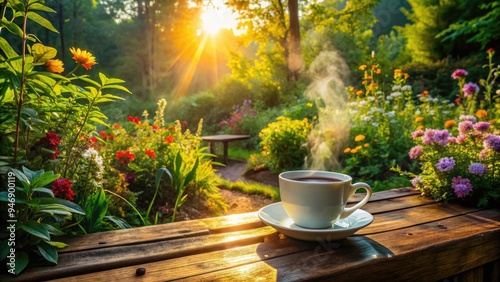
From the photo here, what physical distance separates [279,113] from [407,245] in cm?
868

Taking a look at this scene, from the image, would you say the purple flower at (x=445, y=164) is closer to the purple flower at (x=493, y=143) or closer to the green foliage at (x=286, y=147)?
the purple flower at (x=493, y=143)

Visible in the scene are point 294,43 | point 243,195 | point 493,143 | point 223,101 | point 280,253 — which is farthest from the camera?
point 223,101

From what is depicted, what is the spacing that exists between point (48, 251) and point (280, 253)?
0.56 metres

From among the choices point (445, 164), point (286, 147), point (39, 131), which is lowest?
point (286, 147)

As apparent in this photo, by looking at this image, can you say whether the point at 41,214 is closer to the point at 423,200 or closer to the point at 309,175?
the point at 309,175

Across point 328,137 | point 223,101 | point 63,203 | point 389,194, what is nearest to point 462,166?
point 389,194

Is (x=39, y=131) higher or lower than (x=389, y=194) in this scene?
higher

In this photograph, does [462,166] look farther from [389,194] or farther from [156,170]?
[156,170]

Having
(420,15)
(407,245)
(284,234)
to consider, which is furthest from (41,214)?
(420,15)

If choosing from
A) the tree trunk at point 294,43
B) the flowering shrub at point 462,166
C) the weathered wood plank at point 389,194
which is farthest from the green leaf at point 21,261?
the tree trunk at point 294,43

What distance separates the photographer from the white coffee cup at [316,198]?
3.35 feet

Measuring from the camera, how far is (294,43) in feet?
35.4

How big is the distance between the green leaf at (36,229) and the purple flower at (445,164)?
5.03 feet

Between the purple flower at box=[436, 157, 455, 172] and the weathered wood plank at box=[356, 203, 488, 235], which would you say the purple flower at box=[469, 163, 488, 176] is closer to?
the purple flower at box=[436, 157, 455, 172]
